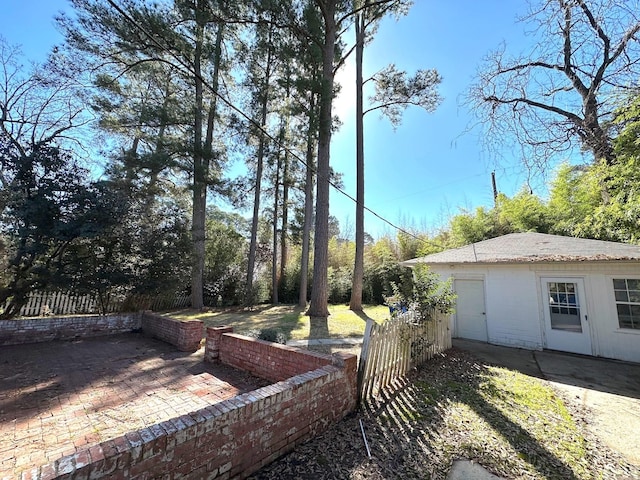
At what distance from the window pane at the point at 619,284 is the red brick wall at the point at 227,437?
272 inches

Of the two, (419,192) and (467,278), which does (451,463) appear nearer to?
(467,278)

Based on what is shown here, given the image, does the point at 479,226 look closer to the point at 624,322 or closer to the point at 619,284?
the point at 619,284

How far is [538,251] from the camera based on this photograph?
7023mm

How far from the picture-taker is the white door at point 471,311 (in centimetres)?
755

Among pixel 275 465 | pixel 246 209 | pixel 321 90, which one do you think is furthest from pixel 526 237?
pixel 246 209

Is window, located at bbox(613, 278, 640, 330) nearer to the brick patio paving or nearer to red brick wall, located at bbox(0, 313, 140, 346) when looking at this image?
the brick patio paving

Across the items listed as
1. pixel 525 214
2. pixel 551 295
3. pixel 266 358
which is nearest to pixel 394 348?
pixel 266 358

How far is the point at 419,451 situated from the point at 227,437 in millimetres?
1869

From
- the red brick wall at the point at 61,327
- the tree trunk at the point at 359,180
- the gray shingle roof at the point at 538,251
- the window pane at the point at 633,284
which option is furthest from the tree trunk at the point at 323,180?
the window pane at the point at 633,284

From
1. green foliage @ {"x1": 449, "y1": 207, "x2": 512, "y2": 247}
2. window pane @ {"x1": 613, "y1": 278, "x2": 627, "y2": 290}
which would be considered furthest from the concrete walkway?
green foliage @ {"x1": 449, "y1": 207, "x2": 512, "y2": 247}

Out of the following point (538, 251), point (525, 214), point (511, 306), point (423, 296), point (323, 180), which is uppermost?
point (323, 180)

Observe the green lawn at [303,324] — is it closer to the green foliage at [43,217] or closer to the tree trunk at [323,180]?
the tree trunk at [323,180]

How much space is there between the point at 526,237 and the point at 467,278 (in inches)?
114

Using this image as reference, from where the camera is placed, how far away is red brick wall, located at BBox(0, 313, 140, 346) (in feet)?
19.1
